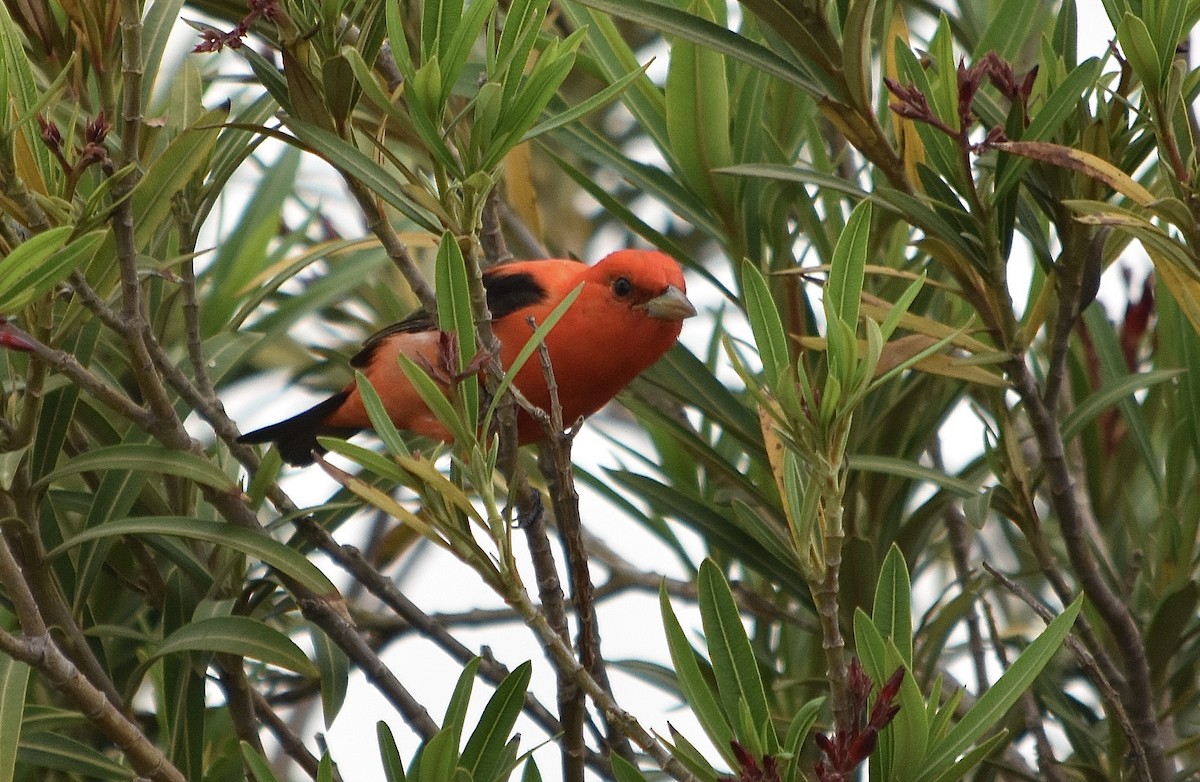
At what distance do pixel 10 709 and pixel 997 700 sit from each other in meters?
1.21

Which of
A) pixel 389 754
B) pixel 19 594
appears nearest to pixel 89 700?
pixel 19 594

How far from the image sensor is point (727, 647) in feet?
5.38

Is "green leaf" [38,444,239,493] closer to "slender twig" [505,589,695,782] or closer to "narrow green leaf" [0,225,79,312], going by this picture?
"narrow green leaf" [0,225,79,312]

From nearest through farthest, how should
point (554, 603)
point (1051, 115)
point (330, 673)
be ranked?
point (554, 603) < point (1051, 115) < point (330, 673)

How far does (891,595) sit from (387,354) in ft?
7.56

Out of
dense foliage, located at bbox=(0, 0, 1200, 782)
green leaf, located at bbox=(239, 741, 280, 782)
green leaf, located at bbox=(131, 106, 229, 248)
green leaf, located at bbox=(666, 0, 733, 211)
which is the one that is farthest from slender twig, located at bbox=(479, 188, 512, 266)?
green leaf, located at bbox=(239, 741, 280, 782)

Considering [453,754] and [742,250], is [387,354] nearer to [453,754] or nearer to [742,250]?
[742,250]

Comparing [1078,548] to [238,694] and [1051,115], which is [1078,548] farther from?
[238,694]

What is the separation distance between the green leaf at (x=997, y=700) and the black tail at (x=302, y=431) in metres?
2.40

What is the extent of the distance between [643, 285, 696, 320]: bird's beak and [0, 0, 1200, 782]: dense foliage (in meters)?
0.09

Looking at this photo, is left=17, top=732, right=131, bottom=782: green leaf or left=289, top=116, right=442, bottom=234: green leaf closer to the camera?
left=289, top=116, right=442, bottom=234: green leaf

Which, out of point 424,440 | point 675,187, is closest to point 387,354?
point 424,440

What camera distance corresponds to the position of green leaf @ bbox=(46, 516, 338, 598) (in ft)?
6.69

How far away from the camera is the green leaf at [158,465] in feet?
6.82
